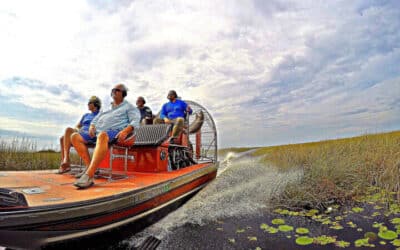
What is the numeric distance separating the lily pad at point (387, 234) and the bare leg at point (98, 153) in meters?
3.29

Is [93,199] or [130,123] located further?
[130,123]

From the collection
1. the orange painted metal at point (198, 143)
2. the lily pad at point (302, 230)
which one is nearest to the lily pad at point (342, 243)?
the lily pad at point (302, 230)

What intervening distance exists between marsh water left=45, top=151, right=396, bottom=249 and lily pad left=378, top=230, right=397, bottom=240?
101 millimetres

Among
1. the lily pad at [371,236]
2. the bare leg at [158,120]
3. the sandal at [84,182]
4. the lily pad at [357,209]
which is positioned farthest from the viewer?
the bare leg at [158,120]

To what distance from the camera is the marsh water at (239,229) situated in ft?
9.45

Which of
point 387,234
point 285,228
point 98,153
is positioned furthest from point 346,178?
point 98,153

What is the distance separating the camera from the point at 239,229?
3430 mm

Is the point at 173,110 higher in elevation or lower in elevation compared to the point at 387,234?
higher

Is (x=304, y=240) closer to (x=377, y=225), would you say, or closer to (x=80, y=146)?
(x=377, y=225)

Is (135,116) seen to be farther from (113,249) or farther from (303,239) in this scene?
(303,239)

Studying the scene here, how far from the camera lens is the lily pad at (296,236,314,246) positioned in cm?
296

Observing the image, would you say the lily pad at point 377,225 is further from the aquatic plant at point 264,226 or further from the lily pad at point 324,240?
the aquatic plant at point 264,226

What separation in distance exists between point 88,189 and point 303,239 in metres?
2.41

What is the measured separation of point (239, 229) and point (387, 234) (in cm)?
168
